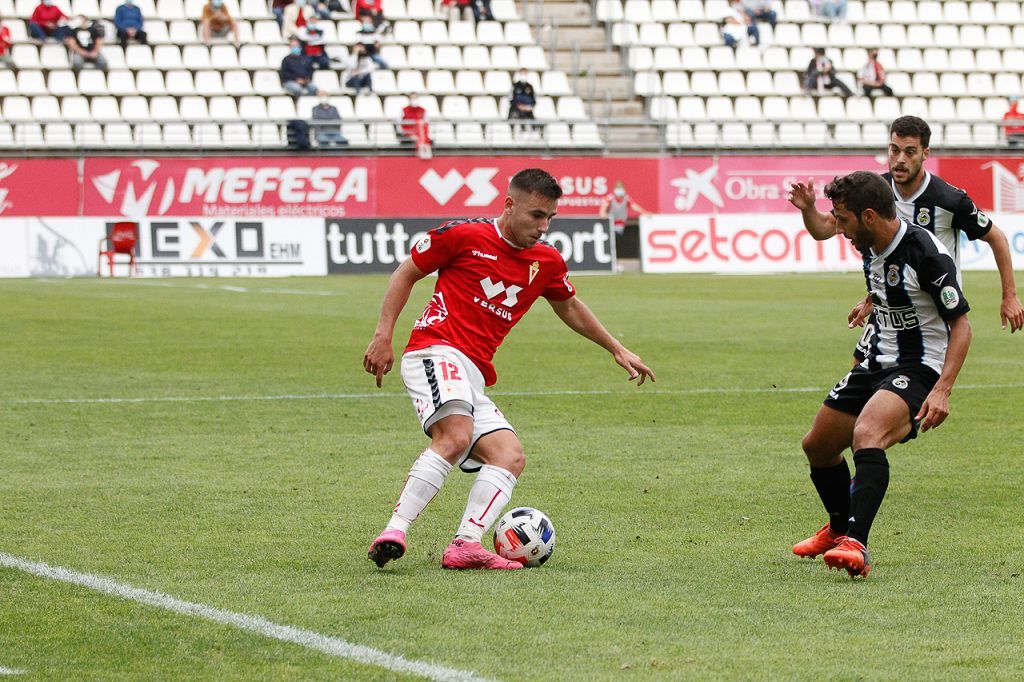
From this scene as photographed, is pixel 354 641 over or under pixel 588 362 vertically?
over

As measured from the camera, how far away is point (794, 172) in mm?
33594

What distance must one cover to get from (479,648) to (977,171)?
31.8m

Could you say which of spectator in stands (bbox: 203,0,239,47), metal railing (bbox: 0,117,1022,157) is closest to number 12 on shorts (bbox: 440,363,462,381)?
metal railing (bbox: 0,117,1022,157)

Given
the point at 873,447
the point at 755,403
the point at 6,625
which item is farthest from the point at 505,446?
the point at 755,403

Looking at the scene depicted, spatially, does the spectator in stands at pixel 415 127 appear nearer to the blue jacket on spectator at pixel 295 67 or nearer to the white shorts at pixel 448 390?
the blue jacket on spectator at pixel 295 67

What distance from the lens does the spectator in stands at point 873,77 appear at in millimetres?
36500

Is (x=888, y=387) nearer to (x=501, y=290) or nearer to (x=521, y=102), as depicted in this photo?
(x=501, y=290)

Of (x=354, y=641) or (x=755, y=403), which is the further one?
(x=755, y=403)

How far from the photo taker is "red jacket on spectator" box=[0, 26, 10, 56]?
3147cm

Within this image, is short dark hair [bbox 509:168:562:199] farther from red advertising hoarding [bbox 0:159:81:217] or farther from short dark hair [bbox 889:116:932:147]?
red advertising hoarding [bbox 0:159:81:217]

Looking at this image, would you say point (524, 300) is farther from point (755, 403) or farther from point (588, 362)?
point (588, 362)

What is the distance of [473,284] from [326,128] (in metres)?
26.1

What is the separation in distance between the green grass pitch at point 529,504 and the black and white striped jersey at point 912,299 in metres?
0.82

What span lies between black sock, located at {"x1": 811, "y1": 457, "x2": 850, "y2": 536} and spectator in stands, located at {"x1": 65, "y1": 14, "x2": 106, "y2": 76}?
27842 millimetres
